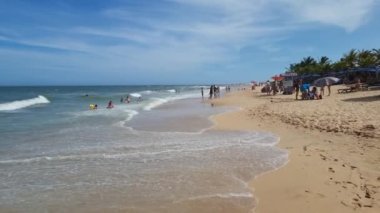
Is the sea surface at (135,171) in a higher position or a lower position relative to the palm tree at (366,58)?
lower

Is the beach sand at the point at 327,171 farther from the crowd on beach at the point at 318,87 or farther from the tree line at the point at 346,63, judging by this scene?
the tree line at the point at 346,63

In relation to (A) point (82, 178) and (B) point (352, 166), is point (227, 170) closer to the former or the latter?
(B) point (352, 166)

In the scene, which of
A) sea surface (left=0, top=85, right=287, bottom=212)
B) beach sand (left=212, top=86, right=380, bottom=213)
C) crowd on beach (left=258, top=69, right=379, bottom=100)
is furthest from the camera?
crowd on beach (left=258, top=69, right=379, bottom=100)

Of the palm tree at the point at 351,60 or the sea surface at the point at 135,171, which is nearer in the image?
the sea surface at the point at 135,171

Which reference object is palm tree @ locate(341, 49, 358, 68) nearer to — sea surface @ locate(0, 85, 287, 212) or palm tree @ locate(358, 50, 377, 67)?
palm tree @ locate(358, 50, 377, 67)

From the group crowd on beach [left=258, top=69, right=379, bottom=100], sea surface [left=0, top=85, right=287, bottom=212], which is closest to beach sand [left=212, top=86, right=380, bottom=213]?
sea surface [left=0, top=85, right=287, bottom=212]

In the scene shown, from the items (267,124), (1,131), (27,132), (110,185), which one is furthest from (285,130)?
(1,131)

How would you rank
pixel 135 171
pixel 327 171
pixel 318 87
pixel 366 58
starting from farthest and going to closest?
pixel 366 58 → pixel 318 87 → pixel 135 171 → pixel 327 171

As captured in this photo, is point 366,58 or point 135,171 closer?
point 135,171

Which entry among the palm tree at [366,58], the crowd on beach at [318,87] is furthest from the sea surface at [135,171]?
the palm tree at [366,58]

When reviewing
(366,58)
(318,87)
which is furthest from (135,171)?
(366,58)

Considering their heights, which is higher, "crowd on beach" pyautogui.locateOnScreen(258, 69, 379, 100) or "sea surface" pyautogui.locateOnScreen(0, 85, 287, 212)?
"crowd on beach" pyautogui.locateOnScreen(258, 69, 379, 100)

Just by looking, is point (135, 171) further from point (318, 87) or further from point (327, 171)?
point (318, 87)

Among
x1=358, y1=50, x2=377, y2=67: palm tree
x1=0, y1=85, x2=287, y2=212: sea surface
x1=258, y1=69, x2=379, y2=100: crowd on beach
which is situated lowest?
x1=0, y1=85, x2=287, y2=212: sea surface
